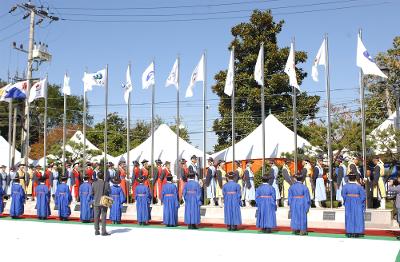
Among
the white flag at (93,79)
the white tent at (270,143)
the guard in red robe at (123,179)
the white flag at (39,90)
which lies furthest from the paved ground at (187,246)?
the white flag at (39,90)

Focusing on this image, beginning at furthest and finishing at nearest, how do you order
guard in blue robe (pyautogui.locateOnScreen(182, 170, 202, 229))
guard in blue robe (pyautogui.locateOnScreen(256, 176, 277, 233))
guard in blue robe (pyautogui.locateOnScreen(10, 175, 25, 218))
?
1. guard in blue robe (pyautogui.locateOnScreen(10, 175, 25, 218))
2. guard in blue robe (pyautogui.locateOnScreen(182, 170, 202, 229))
3. guard in blue robe (pyautogui.locateOnScreen(256, 176, 277, 233))

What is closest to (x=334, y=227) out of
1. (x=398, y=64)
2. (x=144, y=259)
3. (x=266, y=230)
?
(x=266, y=230)

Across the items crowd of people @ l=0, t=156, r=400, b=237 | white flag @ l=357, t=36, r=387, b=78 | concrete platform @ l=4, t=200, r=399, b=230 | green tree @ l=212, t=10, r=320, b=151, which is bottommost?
concrete platform @ l=4, t=200, r=399, b=230

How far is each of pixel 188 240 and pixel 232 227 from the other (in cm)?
245

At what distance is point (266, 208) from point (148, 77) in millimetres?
9824

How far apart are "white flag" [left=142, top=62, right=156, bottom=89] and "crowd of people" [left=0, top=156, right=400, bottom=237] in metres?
3.54

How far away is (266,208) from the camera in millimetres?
13344

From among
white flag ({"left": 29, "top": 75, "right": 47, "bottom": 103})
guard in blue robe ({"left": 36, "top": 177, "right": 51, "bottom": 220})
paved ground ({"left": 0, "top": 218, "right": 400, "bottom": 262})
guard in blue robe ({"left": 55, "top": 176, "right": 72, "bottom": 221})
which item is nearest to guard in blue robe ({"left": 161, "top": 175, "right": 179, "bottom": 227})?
paved ground ({"left": 0, "top": 218, "right": 400, "bottom": 262})

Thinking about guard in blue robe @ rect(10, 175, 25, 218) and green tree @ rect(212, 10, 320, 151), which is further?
green tree @ rect(212, 10, 320, 151)

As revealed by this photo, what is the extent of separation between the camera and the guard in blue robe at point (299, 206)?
41.5 feet

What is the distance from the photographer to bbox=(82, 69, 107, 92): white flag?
22.5m

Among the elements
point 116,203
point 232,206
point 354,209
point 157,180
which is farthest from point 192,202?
point 157,180

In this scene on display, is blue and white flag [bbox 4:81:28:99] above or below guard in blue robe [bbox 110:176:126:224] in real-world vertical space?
above

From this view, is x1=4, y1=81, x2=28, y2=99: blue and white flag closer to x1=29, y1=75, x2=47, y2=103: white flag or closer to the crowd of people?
x1=29, y1=75, x2=47, y2=103: white flag
